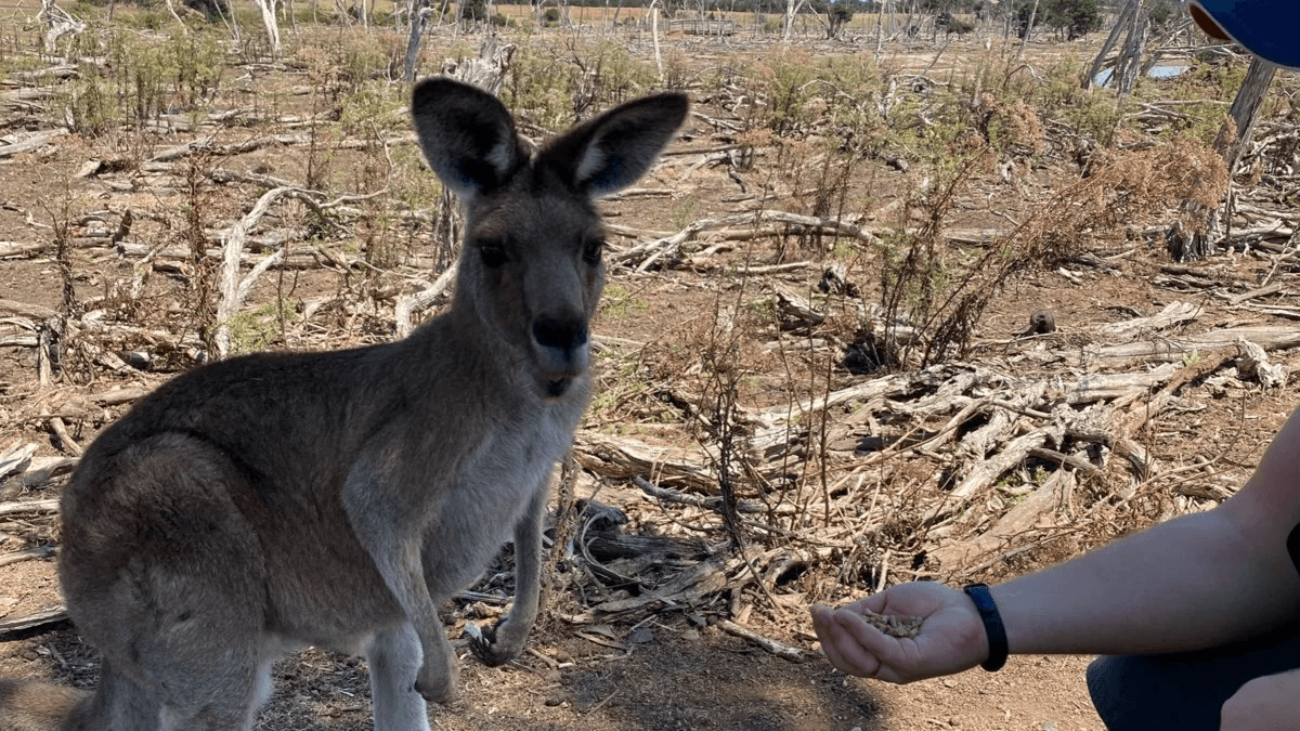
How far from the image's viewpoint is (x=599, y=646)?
4352 mm

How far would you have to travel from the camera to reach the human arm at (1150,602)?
2166 mm

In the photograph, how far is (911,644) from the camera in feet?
6.98

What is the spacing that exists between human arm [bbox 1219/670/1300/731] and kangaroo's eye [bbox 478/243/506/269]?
1.97m

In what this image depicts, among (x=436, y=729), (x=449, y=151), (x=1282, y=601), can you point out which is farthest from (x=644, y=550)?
(x=1282, y=601)

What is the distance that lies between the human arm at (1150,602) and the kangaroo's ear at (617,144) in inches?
56.8

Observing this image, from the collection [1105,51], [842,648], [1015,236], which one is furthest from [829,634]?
[1105,51]

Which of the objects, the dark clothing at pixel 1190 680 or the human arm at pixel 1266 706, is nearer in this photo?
the human arm at pixel 1266 706

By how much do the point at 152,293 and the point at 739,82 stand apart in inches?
496

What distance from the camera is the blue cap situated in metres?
1.69

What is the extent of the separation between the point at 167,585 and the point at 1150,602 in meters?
2.26

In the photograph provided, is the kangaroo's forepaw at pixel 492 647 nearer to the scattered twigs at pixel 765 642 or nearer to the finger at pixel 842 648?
the finger at pixel 842 648

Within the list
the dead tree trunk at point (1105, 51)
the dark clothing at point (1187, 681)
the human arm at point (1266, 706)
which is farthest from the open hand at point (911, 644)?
the dead tree trunk at point (1105, 51)

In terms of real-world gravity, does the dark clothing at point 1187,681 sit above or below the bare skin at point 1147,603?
below

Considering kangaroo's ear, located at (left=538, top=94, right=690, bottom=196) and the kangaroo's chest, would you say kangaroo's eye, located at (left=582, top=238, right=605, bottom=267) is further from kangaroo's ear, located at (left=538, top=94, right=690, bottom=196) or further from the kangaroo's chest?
the kangaroo's chest
